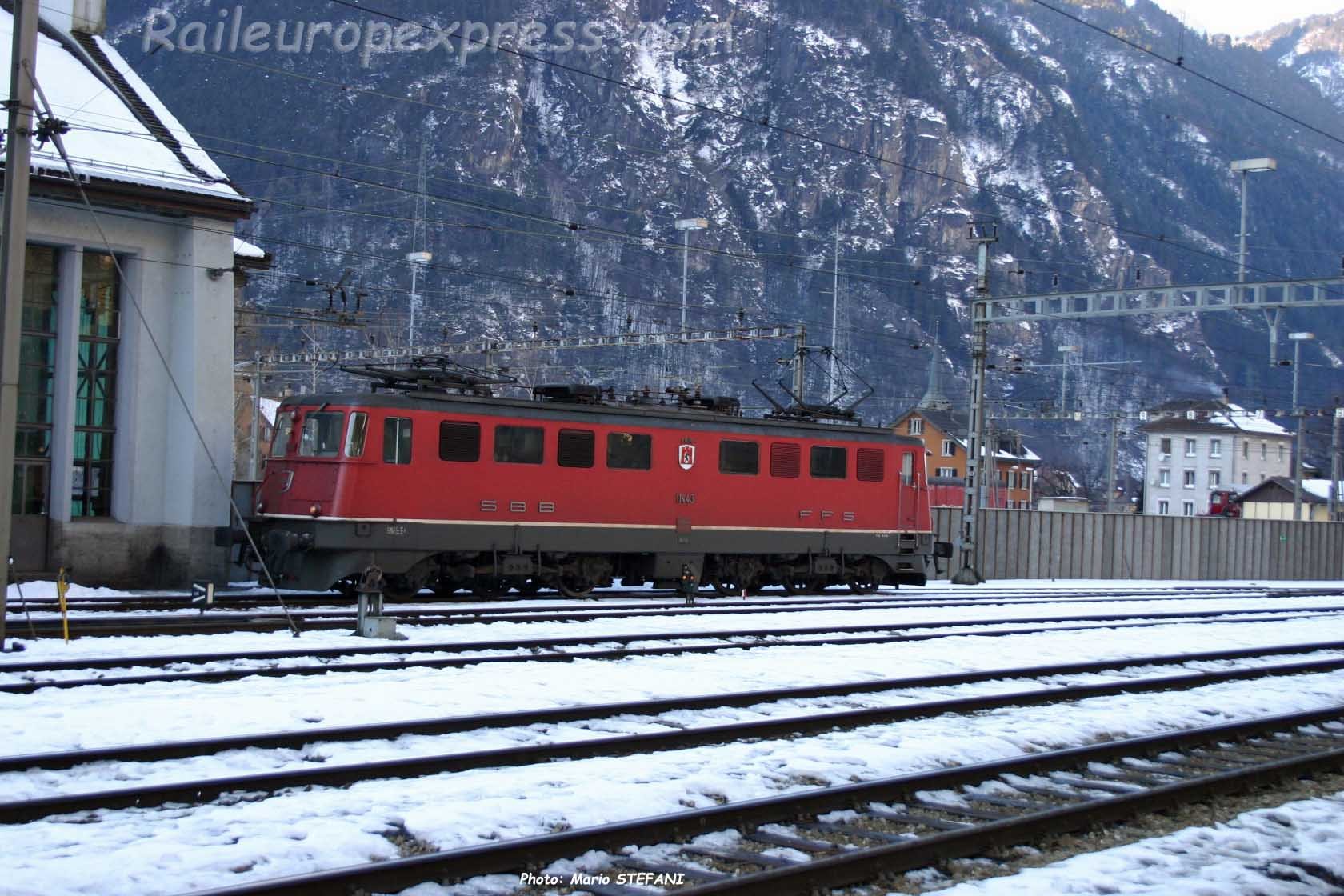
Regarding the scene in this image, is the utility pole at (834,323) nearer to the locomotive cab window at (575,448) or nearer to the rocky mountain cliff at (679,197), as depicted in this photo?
the locomotive cab window at (575,448)

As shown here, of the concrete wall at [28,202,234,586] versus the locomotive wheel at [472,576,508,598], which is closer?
the concrete wall at [28,202,234,586]

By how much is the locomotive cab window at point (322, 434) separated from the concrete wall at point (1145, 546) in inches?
761

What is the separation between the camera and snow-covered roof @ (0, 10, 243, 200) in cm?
2192

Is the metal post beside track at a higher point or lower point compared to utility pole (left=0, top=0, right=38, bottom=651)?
lower

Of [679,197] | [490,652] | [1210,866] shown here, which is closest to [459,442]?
[490,652]

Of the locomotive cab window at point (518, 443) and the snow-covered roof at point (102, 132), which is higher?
the snow-covered roof at point (102, 132)

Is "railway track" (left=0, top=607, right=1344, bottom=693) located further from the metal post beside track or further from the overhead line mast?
the overhead line mast

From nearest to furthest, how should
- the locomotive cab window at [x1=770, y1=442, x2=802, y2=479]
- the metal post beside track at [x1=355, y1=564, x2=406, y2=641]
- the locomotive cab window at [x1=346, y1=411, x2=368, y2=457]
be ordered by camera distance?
the metal post beside track at [x1=355, y1=564, x2=406, y2=641], the locomotive cab window at [x1=346, y1=411, x2=368, y2=457], the locomotive cab window at [x1=770, y1=442, x2=802, y2=479]

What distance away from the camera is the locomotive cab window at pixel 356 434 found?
800 inches

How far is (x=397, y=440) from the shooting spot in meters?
20.6

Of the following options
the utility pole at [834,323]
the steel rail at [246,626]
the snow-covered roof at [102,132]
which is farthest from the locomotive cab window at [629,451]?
the snow-covered roof at [102,132]

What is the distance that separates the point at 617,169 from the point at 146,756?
6119 inches

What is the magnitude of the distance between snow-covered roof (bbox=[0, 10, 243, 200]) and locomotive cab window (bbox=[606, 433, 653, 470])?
7.69 metres

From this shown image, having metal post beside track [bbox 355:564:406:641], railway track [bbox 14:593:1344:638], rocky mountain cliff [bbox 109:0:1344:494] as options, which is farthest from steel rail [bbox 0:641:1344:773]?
rocky mountain cliff [bbox 109:0:1344:494]
